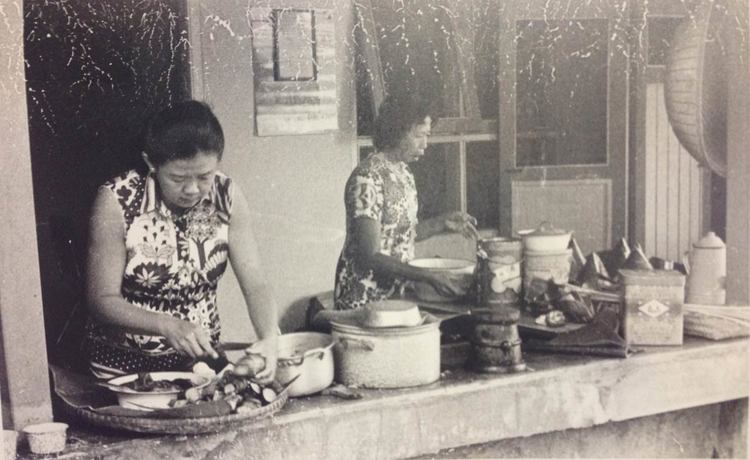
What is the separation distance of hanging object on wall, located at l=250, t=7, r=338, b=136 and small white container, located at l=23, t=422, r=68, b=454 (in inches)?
67.9

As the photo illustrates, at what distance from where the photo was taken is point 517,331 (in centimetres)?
233

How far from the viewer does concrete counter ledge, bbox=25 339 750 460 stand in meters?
1.90

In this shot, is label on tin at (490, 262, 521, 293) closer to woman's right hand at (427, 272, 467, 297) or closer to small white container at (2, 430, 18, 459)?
woman's right hand at (427, 272, 467, 297)

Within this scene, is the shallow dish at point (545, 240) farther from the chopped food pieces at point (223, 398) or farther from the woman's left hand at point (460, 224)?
the chopped food pieces at point (223, 398)

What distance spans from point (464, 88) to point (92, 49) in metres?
1.79

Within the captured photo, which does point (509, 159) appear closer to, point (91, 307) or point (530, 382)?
point (530, 382)

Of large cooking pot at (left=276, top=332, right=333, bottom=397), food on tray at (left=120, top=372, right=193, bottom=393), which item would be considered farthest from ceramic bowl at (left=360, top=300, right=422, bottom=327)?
food on tray at (left=120, top=372, right=193, bottom=393)

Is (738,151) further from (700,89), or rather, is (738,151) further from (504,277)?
(504,277)

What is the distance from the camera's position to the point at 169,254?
2314mm

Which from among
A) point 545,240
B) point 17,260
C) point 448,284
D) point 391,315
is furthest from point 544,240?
point 17,260

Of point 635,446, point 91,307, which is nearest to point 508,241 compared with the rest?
point 635,446

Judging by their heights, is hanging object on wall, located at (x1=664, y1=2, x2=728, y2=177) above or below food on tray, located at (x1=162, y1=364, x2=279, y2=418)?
above

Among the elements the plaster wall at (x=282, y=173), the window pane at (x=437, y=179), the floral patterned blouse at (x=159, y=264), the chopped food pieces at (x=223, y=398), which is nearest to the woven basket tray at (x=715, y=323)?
the window pane at (x=437, y=179)

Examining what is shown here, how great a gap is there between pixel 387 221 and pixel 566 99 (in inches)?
58.6
